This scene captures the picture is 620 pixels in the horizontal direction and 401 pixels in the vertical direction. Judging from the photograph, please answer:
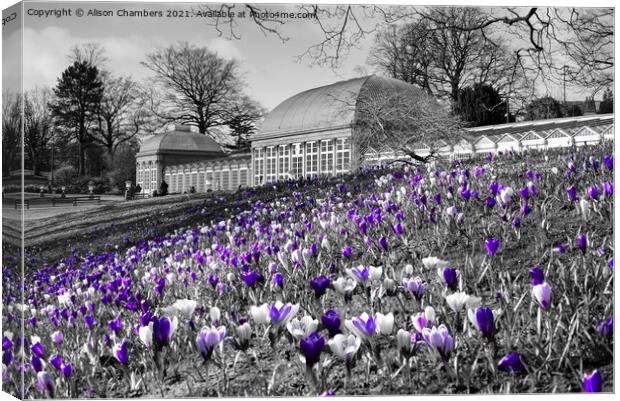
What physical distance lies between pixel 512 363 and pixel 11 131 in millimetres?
3332

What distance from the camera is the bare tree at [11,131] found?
402cm

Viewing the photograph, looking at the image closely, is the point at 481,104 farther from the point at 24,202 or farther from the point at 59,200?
the point at 24,202

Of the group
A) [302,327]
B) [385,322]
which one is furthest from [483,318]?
[302,327]

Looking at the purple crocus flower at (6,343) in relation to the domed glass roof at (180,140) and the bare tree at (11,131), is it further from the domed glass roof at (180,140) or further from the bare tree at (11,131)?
the domed glass roof at (180,140)

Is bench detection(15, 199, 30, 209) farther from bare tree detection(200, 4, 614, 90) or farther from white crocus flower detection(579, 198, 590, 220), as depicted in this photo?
white crocus flower detection(579, 198, 590, 220)

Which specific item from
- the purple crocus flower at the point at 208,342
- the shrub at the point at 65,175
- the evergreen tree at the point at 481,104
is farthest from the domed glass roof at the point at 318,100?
the purple crocus flower at the point at 208,342

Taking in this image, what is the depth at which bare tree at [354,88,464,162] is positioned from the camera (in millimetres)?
7809

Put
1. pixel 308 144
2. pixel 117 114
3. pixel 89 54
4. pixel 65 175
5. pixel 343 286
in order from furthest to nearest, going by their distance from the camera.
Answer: pixel 308 144 < pixel 117 114 < pixel 65 175 < pixel 89 54 < pixel 343 286

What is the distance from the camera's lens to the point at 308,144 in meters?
10.3

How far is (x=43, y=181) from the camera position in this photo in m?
4.60

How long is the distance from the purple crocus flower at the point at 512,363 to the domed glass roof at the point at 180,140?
12.9 feet

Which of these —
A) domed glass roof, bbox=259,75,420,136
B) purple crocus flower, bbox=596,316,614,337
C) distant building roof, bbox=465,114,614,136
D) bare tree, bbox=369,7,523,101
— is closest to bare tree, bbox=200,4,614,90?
bare tree, bbox=369,7,523,101

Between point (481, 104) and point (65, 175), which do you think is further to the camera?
point (481, 104)

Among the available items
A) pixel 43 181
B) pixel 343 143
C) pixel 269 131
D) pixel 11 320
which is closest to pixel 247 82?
pixel 269 131
